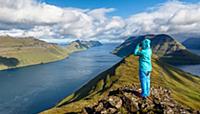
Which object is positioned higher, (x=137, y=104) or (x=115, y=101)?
(x=137, y=104)

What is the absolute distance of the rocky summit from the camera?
48525mm

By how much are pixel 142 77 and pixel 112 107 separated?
46.0ft

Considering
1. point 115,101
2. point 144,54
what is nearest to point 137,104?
point 115,101

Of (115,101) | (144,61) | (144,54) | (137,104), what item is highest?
(144,54)

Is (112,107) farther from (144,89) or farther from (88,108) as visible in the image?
(144,89)

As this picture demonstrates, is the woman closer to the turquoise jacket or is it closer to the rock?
the turquoise jacket

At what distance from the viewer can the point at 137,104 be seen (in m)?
50.7

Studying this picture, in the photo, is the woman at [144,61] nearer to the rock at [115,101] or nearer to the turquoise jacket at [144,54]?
the turquoise jacket at [144,54]

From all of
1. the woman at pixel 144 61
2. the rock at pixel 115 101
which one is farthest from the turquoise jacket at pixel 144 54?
the rock at pixel 115 101

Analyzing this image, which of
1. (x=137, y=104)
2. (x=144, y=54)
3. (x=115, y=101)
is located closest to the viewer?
(x=144, y=54)

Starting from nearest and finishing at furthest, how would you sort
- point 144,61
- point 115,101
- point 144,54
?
point 144,54 < point 144,61 < point 115,101

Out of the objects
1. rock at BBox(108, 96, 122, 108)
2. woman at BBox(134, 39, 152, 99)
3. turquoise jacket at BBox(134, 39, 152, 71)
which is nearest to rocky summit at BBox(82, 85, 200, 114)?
rock at BBox(108, 96, 122, 108)

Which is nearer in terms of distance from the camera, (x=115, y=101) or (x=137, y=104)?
(x=137, y=104)

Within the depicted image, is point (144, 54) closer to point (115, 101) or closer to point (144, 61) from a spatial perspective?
point (144, 61)
